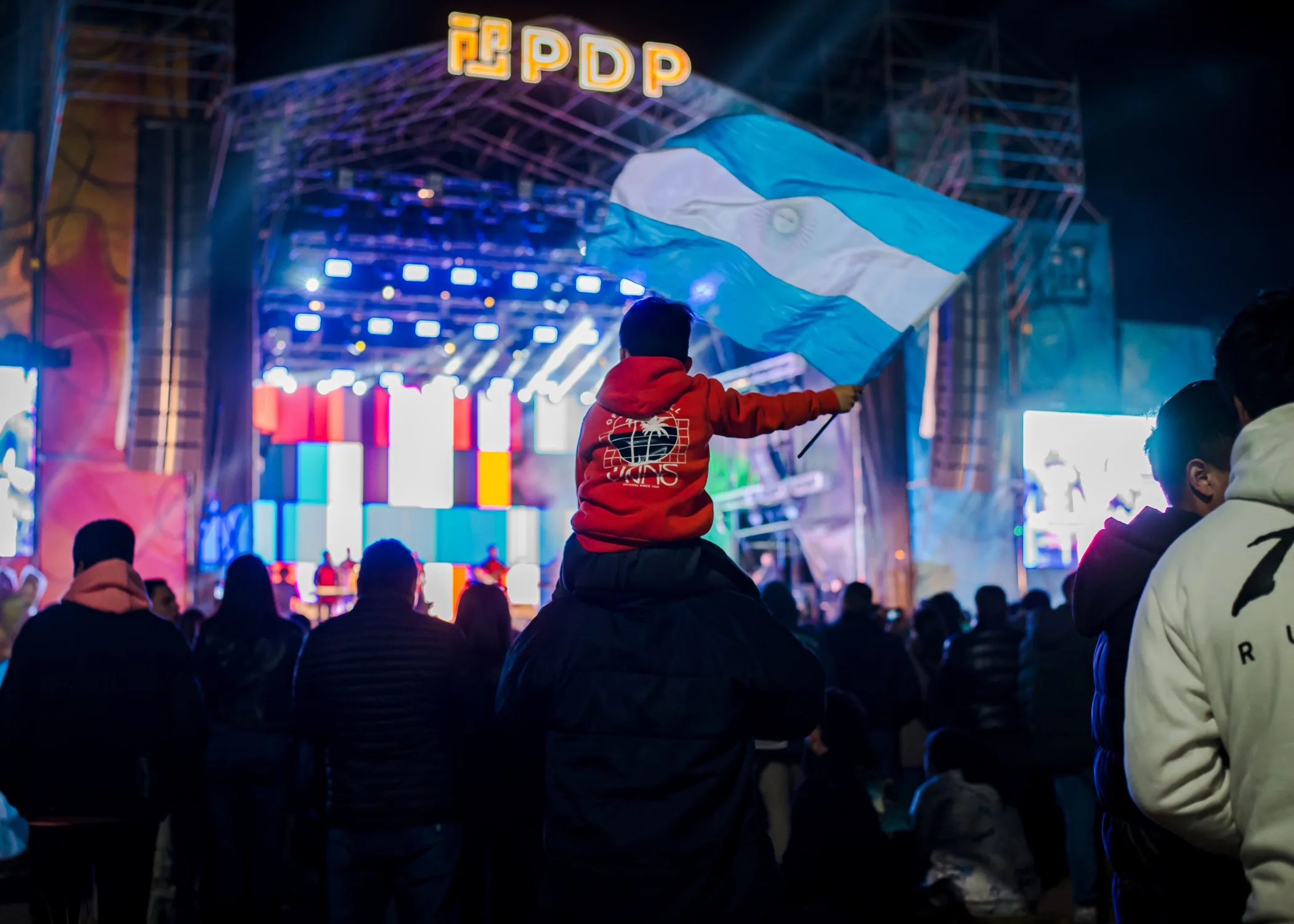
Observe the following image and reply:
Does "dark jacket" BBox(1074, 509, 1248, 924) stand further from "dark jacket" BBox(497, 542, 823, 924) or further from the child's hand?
"dark jacket" BBox(497, 542, 823, 924)

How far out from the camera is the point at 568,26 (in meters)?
18.2

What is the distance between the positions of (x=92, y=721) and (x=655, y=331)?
2.38m

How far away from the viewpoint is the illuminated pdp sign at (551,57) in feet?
58.0

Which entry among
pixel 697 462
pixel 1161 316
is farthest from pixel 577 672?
pixel 1161 316

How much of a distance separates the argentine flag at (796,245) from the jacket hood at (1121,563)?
0.92 metres

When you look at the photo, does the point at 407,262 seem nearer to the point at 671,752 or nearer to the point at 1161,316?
the point at 1161,316

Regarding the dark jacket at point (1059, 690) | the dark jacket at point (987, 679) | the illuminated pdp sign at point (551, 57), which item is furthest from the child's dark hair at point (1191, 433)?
the illuminated pdp sign at point (551, 57)

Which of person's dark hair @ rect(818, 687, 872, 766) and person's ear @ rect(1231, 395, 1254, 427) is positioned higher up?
person's ear @ rect(1231, 395, 1254, 427)

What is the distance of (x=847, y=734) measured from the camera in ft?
A: 18.2

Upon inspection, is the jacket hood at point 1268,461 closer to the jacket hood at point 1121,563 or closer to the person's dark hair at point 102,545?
the jacket hood at point 1121,563

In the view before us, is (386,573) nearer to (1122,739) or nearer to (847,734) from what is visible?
(847,734)

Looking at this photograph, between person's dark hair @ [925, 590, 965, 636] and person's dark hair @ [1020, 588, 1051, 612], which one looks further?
person's dark hair @ [925, 590, 965, 636]

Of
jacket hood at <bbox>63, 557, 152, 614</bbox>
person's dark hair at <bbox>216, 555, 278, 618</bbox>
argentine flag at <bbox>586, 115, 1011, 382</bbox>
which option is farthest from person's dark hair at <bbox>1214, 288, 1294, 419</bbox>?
person's dark hair at <bbox>216, 555, 278, 618</bbox>

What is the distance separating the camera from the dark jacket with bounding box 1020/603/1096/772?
594 centimetres
